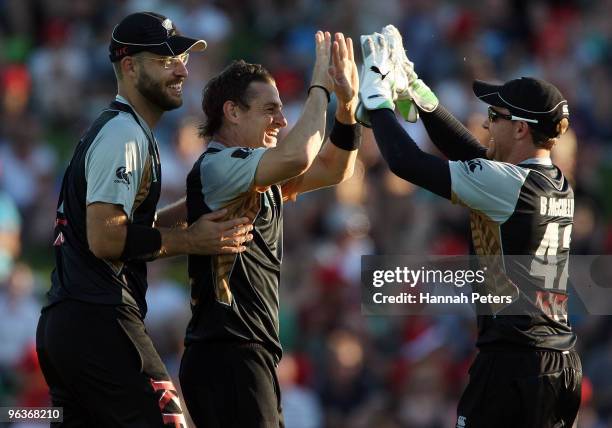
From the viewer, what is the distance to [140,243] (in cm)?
653

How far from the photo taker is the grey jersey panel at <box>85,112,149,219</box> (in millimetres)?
6453

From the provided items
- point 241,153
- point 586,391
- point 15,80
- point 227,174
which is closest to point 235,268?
point 227,174

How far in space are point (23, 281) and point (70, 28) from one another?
17.0 ft

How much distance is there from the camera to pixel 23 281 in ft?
40.9

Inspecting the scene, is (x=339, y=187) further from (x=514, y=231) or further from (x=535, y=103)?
(x=514, y=231)

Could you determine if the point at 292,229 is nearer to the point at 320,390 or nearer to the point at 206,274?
the point at 320,390

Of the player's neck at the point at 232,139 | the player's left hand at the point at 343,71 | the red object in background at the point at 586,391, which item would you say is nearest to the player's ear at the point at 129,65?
the player's neck at the point at 232,139

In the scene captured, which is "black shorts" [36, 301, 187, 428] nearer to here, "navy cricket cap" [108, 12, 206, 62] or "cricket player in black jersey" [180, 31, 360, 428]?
"cricket player in black jersey" [180, 31, 360, 428]

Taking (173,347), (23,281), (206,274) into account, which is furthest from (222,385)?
(23,281)

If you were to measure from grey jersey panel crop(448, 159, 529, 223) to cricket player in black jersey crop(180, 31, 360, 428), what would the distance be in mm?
794

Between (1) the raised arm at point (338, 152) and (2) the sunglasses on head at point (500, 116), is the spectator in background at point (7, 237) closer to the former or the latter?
(1) the raised arm at point (338, 152)

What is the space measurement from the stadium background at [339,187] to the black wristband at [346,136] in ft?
11.8

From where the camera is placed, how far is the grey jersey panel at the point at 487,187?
6707 mm

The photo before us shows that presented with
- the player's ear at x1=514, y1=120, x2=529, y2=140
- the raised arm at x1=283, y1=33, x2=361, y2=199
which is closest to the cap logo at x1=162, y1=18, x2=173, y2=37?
the raised arm at x1=283, y1=33, x2=361, y2=199
